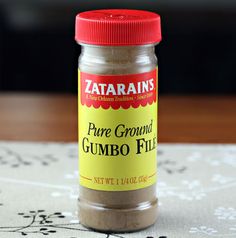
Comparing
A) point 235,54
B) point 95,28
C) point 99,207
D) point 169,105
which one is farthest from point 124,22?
point 235,54

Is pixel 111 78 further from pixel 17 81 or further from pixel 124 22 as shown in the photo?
pixel 17 81

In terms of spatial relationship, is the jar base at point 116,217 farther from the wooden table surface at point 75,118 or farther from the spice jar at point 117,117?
the wooden table surface at point 75,118

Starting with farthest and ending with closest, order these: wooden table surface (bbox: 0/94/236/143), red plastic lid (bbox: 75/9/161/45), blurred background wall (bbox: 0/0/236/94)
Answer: blurred background wall (bbox: 0/0/236/94)
wooden table surface (bbox: 0/94/236/143)
red plastic lid (bbox: 75/9/161/45)

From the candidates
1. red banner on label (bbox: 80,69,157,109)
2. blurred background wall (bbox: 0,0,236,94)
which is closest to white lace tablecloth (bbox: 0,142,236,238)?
red banner on label (bbox: 80,69,157,109)

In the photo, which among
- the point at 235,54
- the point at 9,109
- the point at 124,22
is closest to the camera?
the point at 124,22

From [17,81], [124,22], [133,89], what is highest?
[124,22]

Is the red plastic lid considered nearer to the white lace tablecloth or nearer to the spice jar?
the spice jar

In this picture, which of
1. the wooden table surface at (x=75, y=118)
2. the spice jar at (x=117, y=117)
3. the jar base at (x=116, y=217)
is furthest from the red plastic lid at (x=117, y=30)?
the wooden table surface at (x=75, y=118)

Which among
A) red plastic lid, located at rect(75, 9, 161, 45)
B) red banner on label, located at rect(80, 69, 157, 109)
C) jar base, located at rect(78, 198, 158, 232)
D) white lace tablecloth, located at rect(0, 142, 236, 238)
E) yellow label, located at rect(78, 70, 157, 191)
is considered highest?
red plastic lid, located at rect(75, 9, 161, 45)
